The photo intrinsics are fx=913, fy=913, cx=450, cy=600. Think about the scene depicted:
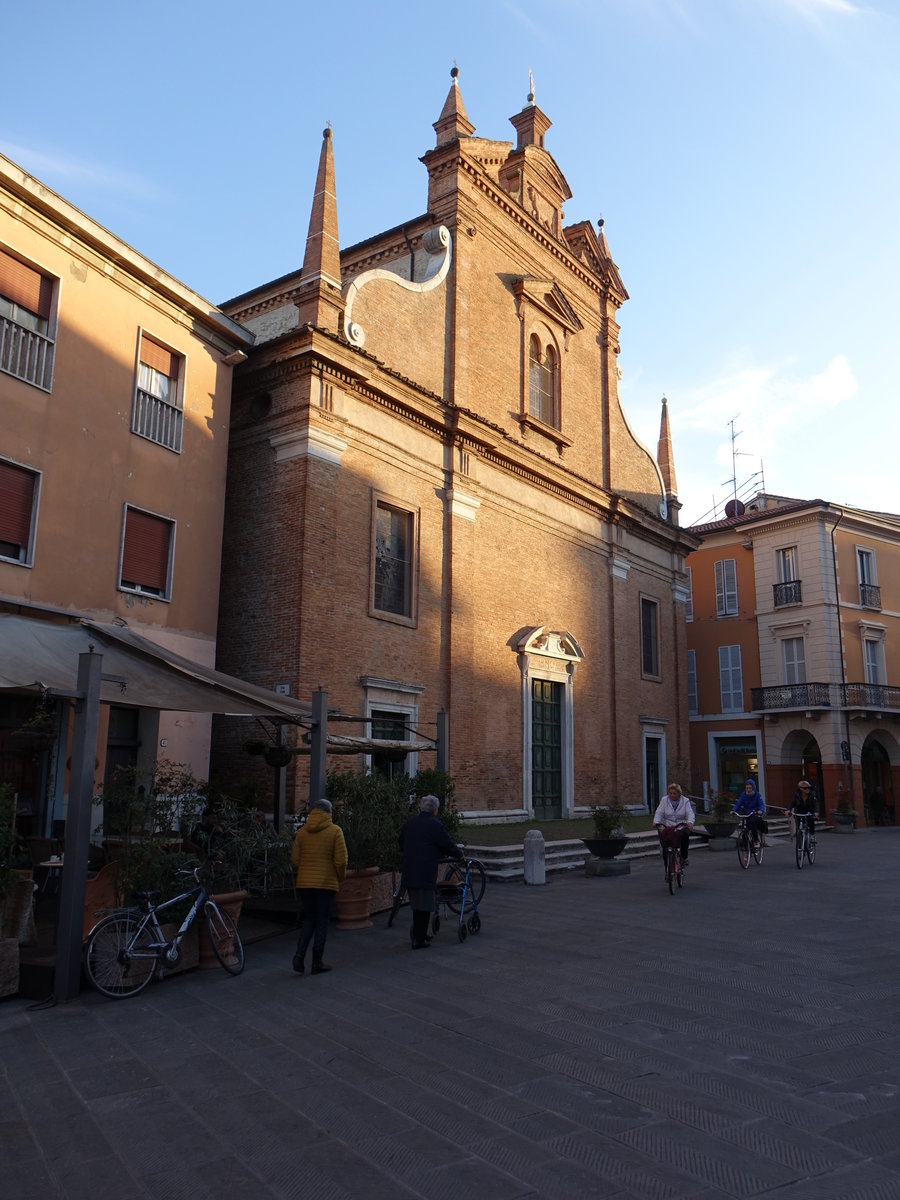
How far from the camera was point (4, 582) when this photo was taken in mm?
11383

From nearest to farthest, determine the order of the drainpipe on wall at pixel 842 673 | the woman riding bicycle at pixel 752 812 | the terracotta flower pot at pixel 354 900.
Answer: the terracotta flower pot at pixel 354 900
the woman riding bicycle at pixel 752 812
the drainpipe on wall at pixel 842 673

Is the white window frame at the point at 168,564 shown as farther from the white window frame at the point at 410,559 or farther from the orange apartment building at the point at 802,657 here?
the orange apartment building at the point at 802,657

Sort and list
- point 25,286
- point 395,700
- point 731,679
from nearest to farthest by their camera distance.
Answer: point 25,286 → point 395,700 → point 731,679

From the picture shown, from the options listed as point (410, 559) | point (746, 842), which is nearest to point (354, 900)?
point (746, 842)

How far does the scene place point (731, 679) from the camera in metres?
33.7

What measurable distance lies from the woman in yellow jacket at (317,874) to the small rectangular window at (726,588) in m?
28.7

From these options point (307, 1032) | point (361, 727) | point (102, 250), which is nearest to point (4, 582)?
point (102, 250)

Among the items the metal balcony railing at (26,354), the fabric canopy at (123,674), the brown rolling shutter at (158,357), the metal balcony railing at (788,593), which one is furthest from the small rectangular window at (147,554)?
the metal balcony railing at (788,593)

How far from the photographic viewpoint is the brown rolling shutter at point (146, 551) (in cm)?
1327

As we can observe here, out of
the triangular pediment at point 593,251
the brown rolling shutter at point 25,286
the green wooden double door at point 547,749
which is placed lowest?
the green wooden double door at point 547,749

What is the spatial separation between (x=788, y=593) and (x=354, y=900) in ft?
86.2

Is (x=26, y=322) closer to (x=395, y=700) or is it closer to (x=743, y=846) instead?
(x=395, y=700)

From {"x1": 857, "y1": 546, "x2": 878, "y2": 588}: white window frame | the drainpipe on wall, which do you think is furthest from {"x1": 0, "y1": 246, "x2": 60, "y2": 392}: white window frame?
{"x1": 857, "y1": 546, "x2": 878, "y2": 588}: white window frame

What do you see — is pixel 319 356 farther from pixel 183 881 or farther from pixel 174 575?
pixel 183 881
